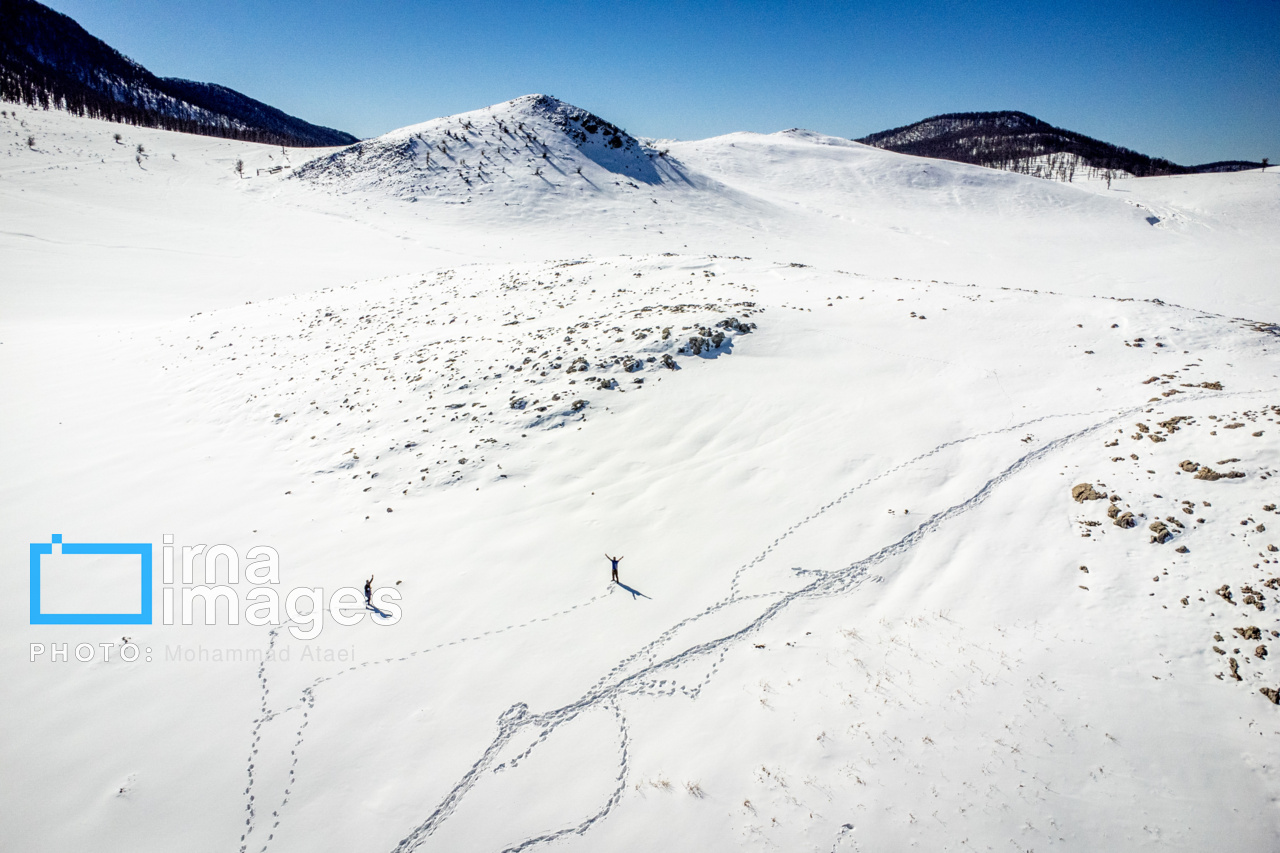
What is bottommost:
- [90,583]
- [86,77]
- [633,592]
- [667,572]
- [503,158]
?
[90,583]

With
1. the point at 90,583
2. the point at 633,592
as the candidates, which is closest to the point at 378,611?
the point at 633,592

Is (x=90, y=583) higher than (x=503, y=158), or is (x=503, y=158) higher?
(x=503, y=158)

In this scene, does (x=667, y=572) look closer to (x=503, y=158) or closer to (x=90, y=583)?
(x=90, y=583)

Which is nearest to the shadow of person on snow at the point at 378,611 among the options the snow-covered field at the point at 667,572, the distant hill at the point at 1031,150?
the snow-covered field at the point at 667,572

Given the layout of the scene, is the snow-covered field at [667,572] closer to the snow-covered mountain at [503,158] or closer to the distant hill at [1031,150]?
the snow-covered mountain at [503,158]

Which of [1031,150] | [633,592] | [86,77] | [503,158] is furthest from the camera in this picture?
[86,77]

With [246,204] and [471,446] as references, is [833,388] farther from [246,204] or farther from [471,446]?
[246,204]

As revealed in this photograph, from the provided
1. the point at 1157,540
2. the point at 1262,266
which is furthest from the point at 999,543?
the point at 1262,266
